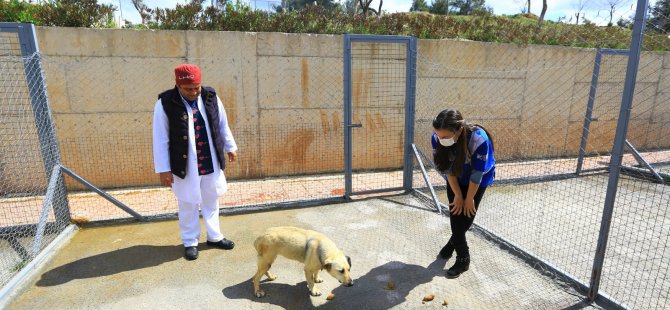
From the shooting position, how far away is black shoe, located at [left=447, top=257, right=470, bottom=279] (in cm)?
328

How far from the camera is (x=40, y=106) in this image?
12.5 feet

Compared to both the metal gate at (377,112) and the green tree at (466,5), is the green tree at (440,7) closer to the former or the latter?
the green tree at (466,5)

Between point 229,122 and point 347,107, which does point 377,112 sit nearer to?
point 347,107

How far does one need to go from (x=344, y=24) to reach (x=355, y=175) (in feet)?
10.4

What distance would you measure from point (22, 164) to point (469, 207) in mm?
6123

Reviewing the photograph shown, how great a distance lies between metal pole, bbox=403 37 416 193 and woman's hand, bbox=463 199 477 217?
2244 millimetres

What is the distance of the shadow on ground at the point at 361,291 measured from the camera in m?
2.92

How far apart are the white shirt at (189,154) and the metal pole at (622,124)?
3247mm

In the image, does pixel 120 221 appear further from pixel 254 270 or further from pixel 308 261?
pixel 308 261

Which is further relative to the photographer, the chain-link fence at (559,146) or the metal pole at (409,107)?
the metal pole at (409,107)

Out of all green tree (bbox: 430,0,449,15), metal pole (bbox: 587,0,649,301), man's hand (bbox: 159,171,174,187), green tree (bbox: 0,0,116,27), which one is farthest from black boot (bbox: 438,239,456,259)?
green tree (bbox: 430,0,449,15)

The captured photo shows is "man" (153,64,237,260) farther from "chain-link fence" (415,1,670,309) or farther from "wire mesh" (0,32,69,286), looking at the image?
"chain-link fence" (415,1,670,309)

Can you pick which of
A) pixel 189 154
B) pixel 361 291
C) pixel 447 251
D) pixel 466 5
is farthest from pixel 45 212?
pixel 466 5

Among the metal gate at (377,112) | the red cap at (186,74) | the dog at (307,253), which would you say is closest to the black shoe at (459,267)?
the dog at (307,253)
